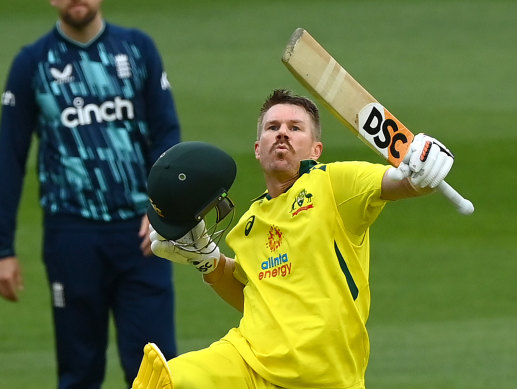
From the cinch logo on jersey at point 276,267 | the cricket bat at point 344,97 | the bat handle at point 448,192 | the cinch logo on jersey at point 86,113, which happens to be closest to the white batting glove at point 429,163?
the bat handle at point 448,192

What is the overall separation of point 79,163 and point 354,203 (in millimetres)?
1796

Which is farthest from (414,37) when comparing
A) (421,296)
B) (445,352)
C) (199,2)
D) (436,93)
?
(445,352)

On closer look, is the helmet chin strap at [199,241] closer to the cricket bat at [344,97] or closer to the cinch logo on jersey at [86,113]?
the cricket bat at [344,97]

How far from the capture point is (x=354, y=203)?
541cm

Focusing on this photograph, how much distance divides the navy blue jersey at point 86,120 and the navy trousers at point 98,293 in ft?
0.34

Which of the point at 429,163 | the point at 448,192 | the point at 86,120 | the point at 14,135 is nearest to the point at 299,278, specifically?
the point at 448,192

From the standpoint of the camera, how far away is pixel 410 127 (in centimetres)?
1483

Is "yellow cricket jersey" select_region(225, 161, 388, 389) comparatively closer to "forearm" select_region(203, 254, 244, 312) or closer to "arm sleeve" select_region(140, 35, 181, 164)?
"forearm" select_region(203, 254, 244, 312)

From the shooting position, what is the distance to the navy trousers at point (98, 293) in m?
6.71

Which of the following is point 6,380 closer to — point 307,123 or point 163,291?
point 163,291

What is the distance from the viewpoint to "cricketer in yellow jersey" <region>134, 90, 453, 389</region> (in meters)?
5.47

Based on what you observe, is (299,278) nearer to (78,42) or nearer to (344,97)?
(344,97)

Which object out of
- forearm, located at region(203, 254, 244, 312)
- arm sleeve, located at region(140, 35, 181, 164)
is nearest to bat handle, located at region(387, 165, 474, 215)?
forearm, located at region(203, 254, 244, 312)

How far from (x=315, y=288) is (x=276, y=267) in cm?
20
